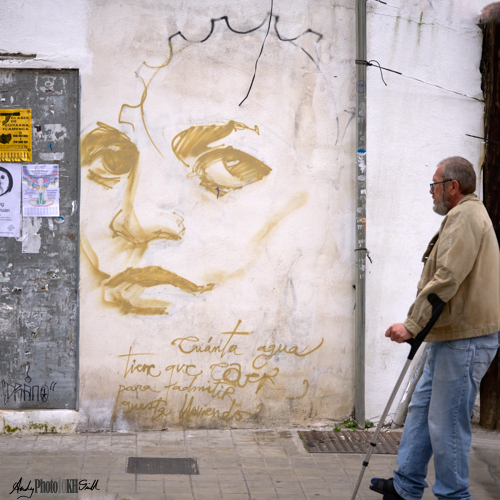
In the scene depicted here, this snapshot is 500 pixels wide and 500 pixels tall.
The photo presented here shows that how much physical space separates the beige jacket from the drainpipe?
154 centimetres

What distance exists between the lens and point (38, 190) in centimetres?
532

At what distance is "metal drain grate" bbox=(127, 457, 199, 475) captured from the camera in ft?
15.3

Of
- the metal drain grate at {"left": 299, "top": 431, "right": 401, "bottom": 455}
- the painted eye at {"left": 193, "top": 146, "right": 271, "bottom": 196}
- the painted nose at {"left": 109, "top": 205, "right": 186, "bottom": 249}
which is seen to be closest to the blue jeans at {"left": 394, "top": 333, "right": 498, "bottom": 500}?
the metal drain grate at {"left": 299, "top": 431, "right": 401, "bottom": 455}

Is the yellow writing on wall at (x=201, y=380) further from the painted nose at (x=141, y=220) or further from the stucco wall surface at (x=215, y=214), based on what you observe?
the painted nose at (x=141, y=220)

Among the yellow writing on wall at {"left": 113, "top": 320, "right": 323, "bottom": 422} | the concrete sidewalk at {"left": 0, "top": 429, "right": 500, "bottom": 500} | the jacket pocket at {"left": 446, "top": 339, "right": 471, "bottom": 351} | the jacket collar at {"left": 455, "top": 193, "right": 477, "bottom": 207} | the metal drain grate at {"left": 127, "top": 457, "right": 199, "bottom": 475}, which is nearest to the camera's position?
the jacket pocket at {"left": 446, "top": 339, "right": 471, "bottom": 351}

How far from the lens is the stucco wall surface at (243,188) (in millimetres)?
5340

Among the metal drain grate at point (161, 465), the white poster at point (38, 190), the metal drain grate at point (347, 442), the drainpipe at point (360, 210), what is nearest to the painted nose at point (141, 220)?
the white poster at point (38, 190)

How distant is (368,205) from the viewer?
5.57 metres

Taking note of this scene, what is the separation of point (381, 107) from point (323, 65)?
583mm

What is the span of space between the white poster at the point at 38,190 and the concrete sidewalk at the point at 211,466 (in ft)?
5.76

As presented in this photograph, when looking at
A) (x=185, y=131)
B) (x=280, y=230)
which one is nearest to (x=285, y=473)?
(x=280, y=230)

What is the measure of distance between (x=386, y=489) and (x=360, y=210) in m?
2.26

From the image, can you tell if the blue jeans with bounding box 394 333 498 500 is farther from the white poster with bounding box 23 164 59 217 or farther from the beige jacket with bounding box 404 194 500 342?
the white poster with bounding box 23 164 59 217

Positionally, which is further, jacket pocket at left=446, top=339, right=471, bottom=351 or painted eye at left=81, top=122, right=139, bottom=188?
painted eye at left=81, top=122, right=139, bottom=188
